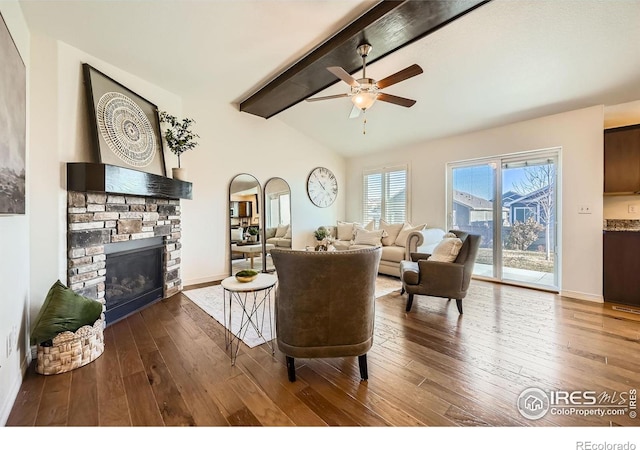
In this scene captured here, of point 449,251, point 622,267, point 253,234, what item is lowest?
point 622,267

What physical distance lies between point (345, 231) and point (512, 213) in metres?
2.99

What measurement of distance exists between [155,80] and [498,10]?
3.85m

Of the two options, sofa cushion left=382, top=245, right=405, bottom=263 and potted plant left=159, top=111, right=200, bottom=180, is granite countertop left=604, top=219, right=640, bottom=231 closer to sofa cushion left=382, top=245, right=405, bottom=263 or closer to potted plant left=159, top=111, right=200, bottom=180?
sofa cushion left=382, top=245, right=405, bottom=263

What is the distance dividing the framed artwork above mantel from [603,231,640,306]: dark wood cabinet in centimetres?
576

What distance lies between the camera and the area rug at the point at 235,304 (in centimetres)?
246

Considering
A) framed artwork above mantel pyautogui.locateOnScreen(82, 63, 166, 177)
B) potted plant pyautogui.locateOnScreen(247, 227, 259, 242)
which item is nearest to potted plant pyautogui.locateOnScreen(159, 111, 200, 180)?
framed artwork above mantel pyautogui.locateOnScreen(82, 63, 166, 177)

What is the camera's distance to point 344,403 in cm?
159

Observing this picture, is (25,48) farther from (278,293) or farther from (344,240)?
(344,240)

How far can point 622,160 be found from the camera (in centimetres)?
321

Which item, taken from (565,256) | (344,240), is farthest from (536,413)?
(344,240)

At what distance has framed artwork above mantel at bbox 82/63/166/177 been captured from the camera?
2645 millimetres

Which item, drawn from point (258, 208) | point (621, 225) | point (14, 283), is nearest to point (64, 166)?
point (14, 283)

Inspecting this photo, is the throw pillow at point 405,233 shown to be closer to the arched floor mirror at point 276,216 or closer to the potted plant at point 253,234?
the arched floor mirror at point 276,216

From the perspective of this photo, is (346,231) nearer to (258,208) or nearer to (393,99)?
(258,208)
